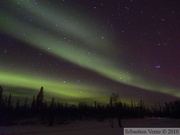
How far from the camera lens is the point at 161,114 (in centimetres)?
9762

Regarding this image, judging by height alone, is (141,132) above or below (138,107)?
below

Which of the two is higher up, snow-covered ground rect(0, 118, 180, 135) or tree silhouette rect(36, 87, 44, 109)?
tree silhouette rect(36, 87, 44, 109)

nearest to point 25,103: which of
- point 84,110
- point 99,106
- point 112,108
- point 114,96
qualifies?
point 84,110

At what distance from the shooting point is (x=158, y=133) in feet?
55.6

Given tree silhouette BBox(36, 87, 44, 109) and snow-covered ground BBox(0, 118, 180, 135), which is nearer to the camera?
snow-covered ground BBox(0, 118, 180, 135)

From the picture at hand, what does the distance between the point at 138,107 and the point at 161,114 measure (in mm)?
11039

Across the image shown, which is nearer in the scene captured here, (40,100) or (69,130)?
(69,130)

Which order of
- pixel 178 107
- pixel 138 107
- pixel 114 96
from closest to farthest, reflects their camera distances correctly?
pixel 114 96, pixel 178 107, pixel 138 107

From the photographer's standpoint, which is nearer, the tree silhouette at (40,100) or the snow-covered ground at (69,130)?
the snow-covered ground at (69,130)

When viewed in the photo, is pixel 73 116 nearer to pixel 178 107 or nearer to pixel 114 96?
pixel 114 96

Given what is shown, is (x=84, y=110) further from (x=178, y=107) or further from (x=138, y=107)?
(x=178, y=107)

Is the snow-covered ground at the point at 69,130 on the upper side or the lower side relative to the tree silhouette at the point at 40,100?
lower

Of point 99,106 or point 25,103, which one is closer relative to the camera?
point 99,106

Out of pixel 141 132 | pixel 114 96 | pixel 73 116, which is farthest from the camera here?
pixel 73 116
